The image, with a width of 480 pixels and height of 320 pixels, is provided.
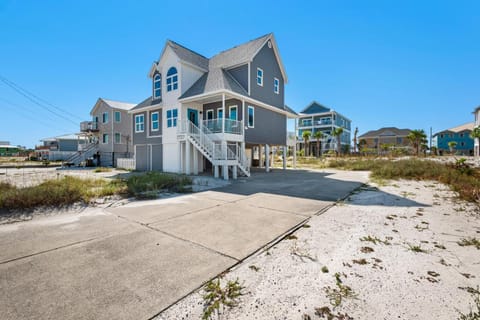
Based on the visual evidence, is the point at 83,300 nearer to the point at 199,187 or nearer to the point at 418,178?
the point at 199,187

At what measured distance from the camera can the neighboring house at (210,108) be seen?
14016mm

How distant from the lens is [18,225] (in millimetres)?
4789

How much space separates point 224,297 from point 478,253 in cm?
420

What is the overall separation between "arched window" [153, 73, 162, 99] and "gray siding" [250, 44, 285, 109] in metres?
7.92

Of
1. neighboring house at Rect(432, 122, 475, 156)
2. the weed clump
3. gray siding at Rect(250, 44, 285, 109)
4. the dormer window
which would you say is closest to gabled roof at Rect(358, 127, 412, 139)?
neighboring house at Rect(432, 122, 475, 156)

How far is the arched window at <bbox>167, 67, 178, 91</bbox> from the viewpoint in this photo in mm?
15977

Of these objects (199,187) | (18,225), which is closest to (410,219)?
(199,187)

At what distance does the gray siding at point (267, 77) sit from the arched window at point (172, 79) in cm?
587

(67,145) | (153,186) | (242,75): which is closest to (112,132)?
(242,75)

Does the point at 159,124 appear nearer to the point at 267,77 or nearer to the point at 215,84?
the point at 215,84

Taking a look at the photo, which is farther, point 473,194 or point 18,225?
point 473,194

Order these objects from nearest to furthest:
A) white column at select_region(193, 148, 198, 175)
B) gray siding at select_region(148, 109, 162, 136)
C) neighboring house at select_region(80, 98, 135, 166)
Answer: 1. white column at select_region(193, 148, 198, 175)
2. gray siding at select_region(148, 109, 162, 136)
3. neighboring house at select_region(80, 98, 135, 166)

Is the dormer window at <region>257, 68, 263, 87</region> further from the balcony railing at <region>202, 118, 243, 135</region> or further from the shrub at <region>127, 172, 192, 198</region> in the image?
the shrub at <region>127, 172, 192, 198</region>

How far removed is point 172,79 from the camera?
16234mm
